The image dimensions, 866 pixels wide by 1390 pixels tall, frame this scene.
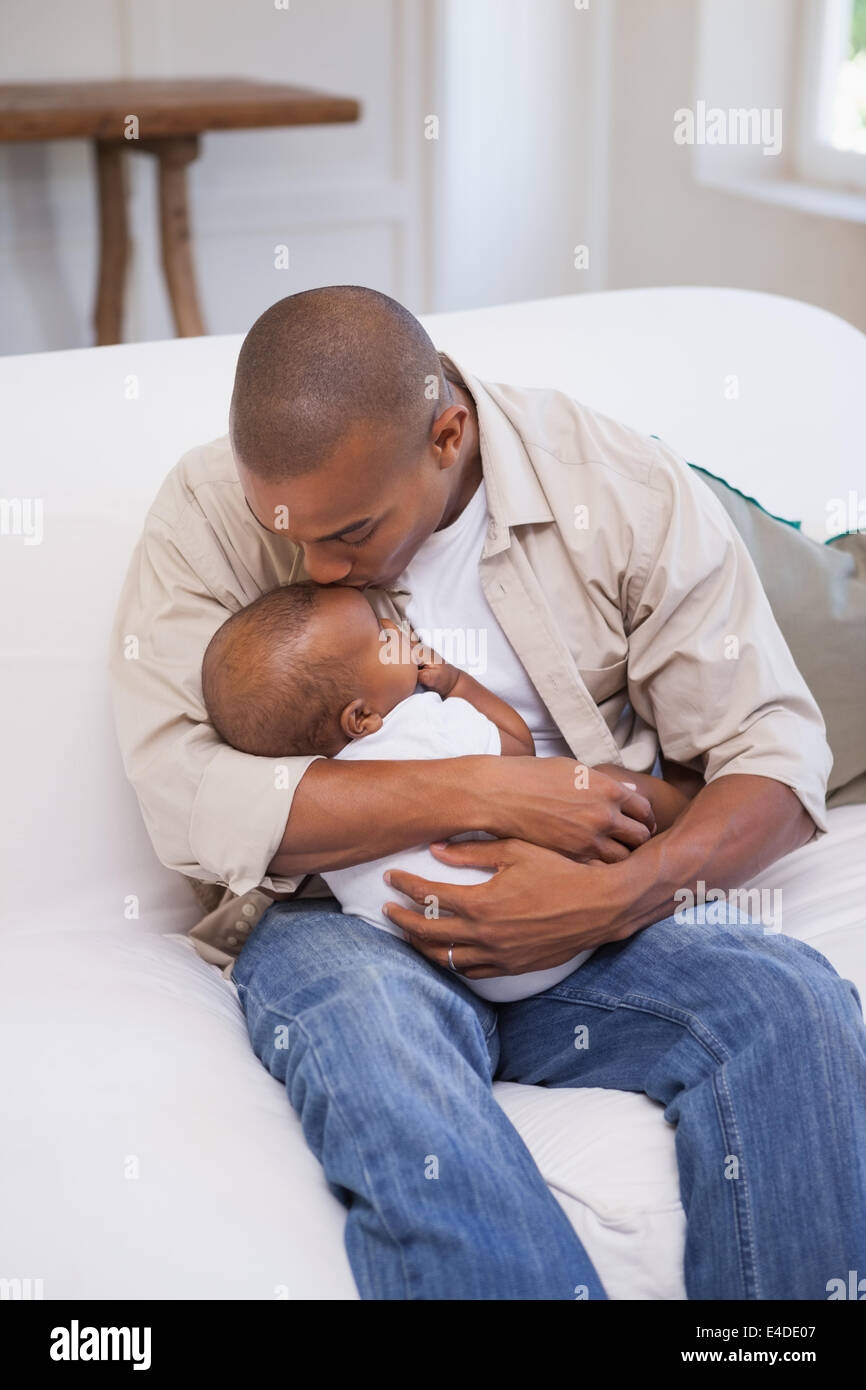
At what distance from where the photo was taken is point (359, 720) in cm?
127

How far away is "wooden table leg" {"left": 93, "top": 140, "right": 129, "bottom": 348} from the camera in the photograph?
12.1 feet

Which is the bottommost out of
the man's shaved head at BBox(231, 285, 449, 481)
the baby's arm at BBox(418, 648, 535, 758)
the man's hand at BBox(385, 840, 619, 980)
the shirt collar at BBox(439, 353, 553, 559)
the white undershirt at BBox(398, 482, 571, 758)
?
the man's hand at BBox(385, 840, 619, 980)

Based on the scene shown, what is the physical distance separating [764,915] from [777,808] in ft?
0.66

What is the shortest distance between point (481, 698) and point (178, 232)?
2708 mm

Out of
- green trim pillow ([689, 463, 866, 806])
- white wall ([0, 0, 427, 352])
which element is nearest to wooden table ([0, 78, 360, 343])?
white wall ([0, 0, 427, 352])

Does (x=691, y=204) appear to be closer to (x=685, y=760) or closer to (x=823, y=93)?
(x=823, y=93)

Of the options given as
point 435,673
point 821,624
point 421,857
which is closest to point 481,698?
point 435,673

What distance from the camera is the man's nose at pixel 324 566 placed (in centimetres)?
125

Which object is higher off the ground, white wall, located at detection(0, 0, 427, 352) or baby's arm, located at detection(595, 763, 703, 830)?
white wall, located at detection(0, 0, 427, 352)

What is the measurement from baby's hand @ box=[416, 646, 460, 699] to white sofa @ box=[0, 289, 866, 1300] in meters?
0.36

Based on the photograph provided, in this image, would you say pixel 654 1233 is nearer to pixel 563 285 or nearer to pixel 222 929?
pixel 222 929

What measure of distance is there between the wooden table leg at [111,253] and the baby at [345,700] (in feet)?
9.27

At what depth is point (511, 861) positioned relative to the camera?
4.04 ft

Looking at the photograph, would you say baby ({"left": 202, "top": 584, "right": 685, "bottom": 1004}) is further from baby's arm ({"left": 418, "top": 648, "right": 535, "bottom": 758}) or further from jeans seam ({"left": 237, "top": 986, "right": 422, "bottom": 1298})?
jeans seam ({"left": 237, "top": 986, "right": 422, "bottom": 1298})
